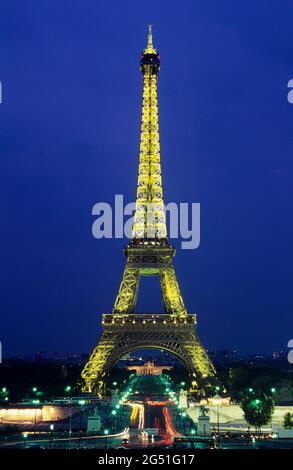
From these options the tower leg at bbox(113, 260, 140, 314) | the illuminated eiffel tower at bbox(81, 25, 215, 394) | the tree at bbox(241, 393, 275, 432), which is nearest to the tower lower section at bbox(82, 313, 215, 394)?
the illuminated eiffel tower at bbox(81, 25, 215, 394)

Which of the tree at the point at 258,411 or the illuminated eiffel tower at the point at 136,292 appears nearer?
the tree at the point at 258,411

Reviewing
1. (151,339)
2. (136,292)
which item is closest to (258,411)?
(151,339)

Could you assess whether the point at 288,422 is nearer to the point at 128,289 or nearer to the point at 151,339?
the point at 151,339

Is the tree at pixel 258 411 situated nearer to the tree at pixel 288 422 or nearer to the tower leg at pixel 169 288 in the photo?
the tree at pixel 288 422

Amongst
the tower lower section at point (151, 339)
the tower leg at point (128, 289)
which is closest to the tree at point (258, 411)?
the tower lower section at point (151, 339)

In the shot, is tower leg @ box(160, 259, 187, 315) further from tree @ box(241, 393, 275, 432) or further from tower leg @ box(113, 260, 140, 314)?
tree @ box(241, 393, 275, 432)
